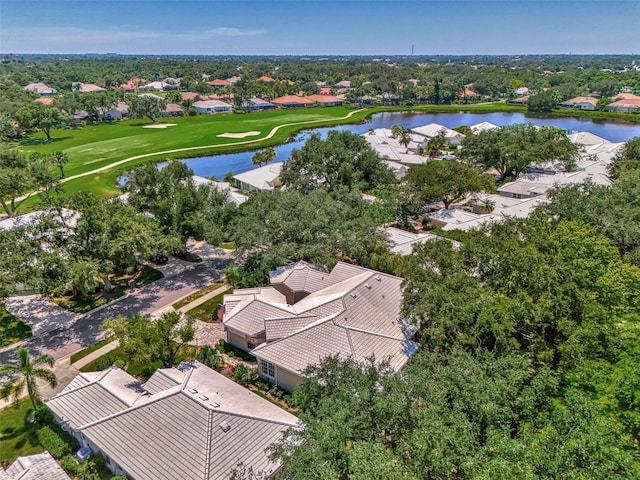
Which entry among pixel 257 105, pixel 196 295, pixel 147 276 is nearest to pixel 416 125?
pixel 257 105

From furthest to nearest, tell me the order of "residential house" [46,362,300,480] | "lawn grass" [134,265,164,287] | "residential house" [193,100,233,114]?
"residential house" [193,100,233,114] < "lawn grass" [134,265,164,287] < "residential house" [46,362,300,480]

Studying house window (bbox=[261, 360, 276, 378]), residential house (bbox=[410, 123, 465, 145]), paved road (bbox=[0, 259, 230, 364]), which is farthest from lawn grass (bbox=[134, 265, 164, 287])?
residential house (bbox=[410, 123, 465, 145])

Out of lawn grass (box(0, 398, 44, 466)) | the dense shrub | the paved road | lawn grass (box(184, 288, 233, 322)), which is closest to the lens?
the dense shrub

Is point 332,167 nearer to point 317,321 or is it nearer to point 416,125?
point 317,321

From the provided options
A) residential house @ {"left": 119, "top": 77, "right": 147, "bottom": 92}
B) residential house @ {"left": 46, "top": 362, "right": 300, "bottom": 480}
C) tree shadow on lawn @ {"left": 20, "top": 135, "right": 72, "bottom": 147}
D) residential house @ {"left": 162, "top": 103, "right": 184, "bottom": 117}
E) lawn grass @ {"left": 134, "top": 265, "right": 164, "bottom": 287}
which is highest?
residential house @ {"left": 119, "top": 77, "right": 147, "bottom": 92}

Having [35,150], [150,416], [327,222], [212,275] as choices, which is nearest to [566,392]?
[150,416]

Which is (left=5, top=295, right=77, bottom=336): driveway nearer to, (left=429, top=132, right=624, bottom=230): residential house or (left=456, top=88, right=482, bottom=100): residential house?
(left=429, top=132, right=624, bottom=230): residential house

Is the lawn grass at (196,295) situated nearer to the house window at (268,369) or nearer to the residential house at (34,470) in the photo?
the house window at (268,369)

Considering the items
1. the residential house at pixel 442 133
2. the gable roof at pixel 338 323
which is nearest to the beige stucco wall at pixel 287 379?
the gable roof at pixel 338 323
